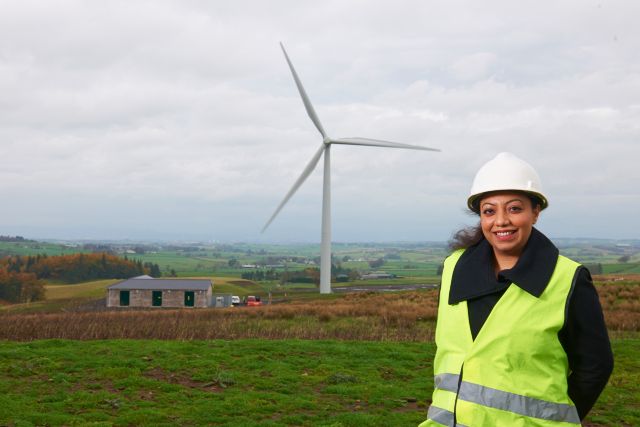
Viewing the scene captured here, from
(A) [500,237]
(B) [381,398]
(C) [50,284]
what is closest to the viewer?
(A) [500,237]

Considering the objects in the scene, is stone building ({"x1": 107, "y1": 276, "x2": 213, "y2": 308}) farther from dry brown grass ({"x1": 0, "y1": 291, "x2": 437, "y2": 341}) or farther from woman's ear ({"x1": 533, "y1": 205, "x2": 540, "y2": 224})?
woman's ear ({"x1": 533, "y1": 205, "x2": 540, "y2": 224})

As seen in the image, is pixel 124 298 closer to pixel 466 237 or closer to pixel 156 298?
pixel 156 298

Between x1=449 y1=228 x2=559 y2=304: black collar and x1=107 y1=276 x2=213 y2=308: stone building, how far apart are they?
57414mm

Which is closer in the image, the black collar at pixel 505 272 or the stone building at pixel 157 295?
the black collar at pixel 505 272

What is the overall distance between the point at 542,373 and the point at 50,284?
11469 cm

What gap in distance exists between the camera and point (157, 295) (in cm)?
5928

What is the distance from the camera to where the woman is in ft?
10.7

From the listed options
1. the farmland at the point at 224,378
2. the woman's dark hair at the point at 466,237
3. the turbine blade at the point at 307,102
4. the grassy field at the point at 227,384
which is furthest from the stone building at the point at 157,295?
the woman's dark hair at the point at 466,237

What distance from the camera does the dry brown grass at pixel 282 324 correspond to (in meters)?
18.3

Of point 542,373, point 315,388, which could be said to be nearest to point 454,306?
point 542,373

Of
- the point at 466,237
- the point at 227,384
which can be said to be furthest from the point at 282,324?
the point at 466,237

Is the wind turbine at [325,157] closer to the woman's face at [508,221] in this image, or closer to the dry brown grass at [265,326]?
the dry brown grass at [265,326]

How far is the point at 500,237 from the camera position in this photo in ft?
11.7

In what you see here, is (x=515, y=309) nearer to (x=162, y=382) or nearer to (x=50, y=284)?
(x=162, y=382)
